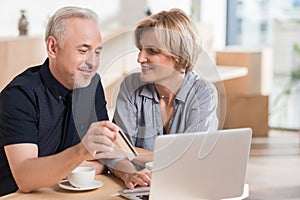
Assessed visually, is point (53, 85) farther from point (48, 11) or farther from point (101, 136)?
point (48, 11)

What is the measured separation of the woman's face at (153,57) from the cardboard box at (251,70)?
3.82 meters

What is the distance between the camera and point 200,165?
1755mm

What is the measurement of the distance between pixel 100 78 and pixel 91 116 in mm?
132

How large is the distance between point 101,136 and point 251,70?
4.24 m

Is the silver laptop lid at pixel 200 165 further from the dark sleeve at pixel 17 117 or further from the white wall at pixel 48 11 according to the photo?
the white wall at pixel 48 11

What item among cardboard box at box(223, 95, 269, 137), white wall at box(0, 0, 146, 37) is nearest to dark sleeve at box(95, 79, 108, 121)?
white wall at box(0, 0, 146, 37)

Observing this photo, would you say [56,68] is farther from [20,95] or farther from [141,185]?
[141,185]

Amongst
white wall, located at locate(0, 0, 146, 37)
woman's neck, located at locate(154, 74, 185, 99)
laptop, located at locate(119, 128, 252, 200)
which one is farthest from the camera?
white wall, located at locate(0, 0, 146, 37)

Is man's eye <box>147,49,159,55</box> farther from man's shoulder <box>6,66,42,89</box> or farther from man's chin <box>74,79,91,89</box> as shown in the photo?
man's shoulder <box>6,66,42,89</box>

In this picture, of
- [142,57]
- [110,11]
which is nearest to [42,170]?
[142,57]

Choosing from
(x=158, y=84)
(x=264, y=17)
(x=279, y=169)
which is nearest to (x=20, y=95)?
(x=158, y=84)

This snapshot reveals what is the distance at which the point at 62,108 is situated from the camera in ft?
7.32

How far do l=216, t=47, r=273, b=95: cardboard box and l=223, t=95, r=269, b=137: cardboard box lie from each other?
→ 0.21ft

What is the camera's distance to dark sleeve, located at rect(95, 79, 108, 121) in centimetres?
227
